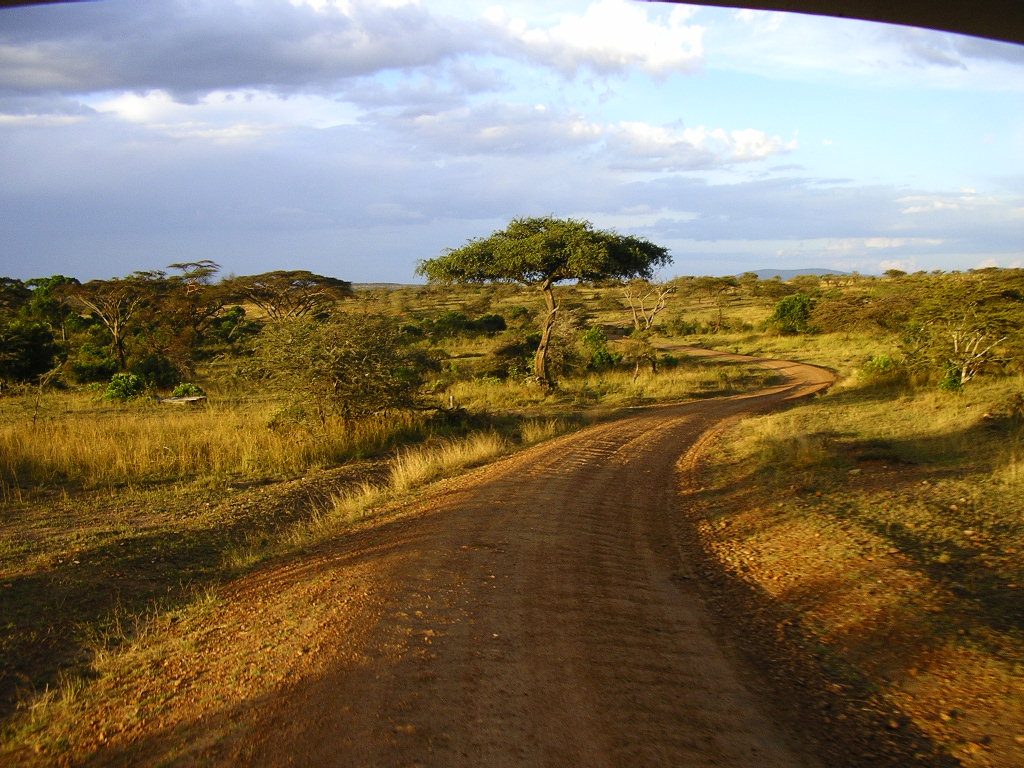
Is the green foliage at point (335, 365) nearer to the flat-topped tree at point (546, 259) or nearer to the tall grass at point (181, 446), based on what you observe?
the tall grass at point (181, 446)

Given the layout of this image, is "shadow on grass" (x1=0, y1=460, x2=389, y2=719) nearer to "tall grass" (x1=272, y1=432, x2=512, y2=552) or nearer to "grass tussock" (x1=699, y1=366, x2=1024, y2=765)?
"tall grass" (x1=272, y1=432, x2=512, y2=552)

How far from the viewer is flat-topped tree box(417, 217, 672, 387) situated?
70.7 ft

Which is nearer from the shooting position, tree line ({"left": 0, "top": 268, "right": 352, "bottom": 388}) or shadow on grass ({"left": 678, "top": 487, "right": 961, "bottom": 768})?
shadow on grass ({"left": 678, "top": 487, "right": 961, "bottom": 768})

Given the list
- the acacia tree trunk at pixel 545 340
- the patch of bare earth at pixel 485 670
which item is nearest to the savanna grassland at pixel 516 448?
the patch of bare earth at pixel 485 670

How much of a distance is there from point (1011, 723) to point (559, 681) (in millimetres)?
2299

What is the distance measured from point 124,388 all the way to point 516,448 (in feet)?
42.5

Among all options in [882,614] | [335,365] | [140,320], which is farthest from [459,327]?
[882,614]

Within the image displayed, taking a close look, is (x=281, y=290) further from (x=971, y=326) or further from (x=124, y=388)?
(x=971, y=326)

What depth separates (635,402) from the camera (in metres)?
21.8

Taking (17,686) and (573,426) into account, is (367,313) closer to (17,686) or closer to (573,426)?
(573,426)

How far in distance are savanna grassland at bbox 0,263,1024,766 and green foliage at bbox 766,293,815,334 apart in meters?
18.5

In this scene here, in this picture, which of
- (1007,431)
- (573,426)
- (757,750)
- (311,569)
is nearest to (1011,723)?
(757,750)

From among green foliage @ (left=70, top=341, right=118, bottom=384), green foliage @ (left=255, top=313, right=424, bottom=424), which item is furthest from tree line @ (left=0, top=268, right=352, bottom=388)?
green foliage @ (left=255, top=313, right=424, bottom=424)

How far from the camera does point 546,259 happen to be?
22.2 m
